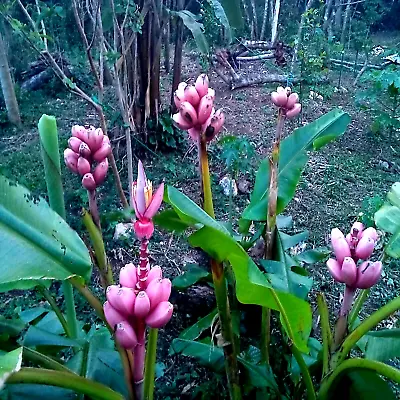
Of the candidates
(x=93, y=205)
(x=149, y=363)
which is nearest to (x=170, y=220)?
(x=93, y=205)

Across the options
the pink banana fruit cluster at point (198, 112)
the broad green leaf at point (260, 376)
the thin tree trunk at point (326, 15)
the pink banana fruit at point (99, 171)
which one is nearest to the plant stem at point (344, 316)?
the broad green leaf at point (260, 376)

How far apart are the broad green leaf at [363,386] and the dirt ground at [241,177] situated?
0.45 meters

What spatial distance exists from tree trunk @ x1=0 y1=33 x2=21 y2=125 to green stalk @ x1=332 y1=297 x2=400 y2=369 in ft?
10.7

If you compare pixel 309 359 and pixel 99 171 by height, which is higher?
pixel 99 171

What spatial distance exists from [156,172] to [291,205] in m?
0.93

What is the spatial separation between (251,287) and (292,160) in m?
0.63

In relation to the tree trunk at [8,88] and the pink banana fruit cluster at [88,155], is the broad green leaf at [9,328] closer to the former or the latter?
the pink banana fruit cluster at [88,155]

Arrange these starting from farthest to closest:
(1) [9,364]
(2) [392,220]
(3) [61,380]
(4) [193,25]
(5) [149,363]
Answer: (4) [193,25]
(2) [392,220]
(5) [149,363]
(3) [61,380]
(1) [9,364]

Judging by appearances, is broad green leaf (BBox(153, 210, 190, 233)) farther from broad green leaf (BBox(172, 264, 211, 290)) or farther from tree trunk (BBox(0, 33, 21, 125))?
tree trunk (BBox(0, 33, 21, 125))

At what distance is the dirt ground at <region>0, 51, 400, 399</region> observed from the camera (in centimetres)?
170

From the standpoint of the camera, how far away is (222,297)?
849 millimetres

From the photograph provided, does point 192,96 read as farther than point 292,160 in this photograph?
No

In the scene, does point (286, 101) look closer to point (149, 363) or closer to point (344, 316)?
point (344, 316)

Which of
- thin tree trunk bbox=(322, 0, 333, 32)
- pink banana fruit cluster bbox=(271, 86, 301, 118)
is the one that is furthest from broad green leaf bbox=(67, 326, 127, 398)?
thin tree trunk bbox=(322, 0, 333, 32)
